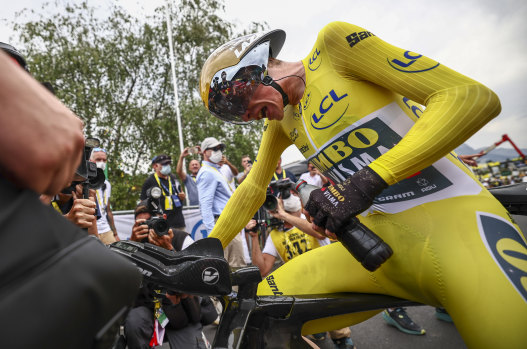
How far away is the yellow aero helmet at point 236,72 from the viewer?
1.59 metres

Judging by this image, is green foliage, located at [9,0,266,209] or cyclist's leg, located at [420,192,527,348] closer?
cyclist's leg, located at [420,192,527,348]

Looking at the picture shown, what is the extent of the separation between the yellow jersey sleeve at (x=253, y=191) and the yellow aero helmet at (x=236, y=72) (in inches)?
11.9

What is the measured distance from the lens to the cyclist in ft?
3.72

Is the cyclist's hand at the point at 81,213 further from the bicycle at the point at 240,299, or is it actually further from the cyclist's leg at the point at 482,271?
the cyclist's leg at the point at 482,271

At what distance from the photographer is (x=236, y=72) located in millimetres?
1583

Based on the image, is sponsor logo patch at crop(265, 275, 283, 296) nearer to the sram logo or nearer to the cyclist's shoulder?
the sram logo

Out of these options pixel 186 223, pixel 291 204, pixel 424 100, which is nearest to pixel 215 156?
pixel 186 223

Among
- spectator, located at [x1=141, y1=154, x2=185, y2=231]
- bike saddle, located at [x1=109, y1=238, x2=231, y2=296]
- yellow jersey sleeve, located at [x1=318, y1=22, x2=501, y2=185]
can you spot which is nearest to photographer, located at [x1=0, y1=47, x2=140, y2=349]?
bike saddle, located at [x1=109, y1=238, x2=231, y2=296]

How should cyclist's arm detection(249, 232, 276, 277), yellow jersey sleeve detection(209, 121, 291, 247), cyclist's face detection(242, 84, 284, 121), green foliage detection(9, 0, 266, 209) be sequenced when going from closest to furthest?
cyclist's face detection(242, 84, 284, 121), yellow jersey sleeve detection(209, 121, 291, 247), cyclist's arm detection(249, 232, 276, 277), green foliage detection(9, 0, 266, 209)

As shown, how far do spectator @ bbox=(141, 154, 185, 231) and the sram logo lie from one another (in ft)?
13.5

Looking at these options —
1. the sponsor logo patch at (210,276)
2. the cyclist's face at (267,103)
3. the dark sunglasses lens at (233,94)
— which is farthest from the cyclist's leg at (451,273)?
the dark sunglasses lens at (233,94)

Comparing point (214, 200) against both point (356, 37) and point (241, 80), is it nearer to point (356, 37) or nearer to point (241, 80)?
point (241, 80)

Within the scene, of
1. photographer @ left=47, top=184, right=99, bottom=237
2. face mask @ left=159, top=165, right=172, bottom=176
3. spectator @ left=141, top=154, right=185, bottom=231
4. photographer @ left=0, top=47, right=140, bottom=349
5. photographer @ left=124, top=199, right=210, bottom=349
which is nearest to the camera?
photographer @ left=0, top=47, right=140, bottom=349

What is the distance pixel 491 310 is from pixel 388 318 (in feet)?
8.83
